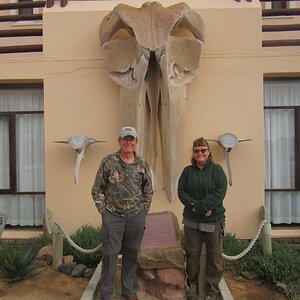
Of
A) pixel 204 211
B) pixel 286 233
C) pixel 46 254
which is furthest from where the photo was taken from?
pixel 286 233

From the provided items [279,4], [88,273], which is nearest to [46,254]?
[88,273]

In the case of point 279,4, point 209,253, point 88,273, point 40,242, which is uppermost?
point 279,4

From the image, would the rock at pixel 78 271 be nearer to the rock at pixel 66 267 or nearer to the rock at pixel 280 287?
the rock at pixel 66 267

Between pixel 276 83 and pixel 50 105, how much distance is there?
14.1ft

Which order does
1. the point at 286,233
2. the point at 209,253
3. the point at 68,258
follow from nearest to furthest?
the point at 209,253 < the point at 68,258 < the point at 286,233

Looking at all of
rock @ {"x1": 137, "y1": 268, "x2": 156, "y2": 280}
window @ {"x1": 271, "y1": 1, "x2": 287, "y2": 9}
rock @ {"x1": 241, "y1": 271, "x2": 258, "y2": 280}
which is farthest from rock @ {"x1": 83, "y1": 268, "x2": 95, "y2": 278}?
window @ {"x1": 271, "y1": 1, "x2": 287, "y2": 9}

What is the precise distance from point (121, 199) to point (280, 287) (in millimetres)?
2747

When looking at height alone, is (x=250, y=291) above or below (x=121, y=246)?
below

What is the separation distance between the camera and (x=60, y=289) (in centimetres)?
489

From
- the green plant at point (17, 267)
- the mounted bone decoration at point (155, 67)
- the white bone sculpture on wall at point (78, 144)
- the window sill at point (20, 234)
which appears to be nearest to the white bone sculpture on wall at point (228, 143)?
the mounted bone decoration at point (155, 67)

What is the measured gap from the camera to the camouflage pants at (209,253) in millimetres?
3961

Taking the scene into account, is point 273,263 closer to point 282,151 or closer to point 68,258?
point 282,151

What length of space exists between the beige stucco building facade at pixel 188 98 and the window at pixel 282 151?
0.42 meters

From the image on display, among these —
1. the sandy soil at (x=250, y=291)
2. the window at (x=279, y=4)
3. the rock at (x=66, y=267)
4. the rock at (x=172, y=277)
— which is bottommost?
the sandy soil at (x=250, y=291)
